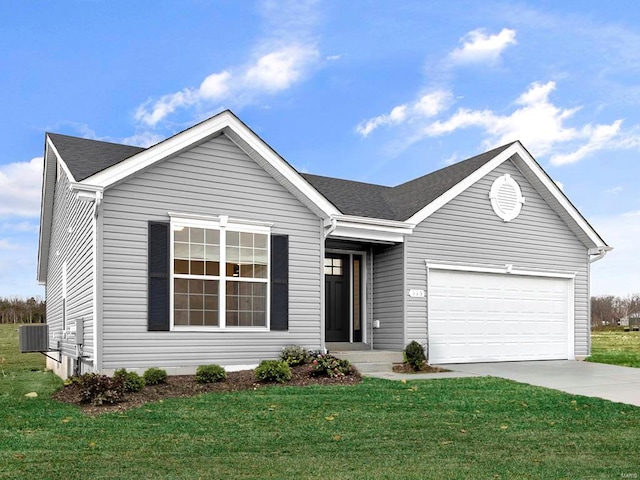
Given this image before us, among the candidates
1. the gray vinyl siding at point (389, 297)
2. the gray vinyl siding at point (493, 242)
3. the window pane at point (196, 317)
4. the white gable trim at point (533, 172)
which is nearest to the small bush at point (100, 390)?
the window pane at point (196, 317)

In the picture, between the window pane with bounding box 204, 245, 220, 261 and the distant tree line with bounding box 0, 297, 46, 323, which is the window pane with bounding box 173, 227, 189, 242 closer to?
the window pane with bounding box 204, 245, 220, 261

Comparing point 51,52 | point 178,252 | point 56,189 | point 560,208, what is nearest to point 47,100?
point 51,52

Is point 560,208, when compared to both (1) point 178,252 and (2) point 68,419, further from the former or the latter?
(2) point 68,419

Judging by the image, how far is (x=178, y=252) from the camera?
11.9 meters

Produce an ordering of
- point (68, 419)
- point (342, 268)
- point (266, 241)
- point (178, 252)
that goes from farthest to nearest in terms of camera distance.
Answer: point (342, 268) → point (266, 241) → point (178, 252) → point (68, 419)

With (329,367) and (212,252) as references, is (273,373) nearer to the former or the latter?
(329,367)

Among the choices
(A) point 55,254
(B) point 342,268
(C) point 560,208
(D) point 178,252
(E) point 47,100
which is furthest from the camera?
(A) point 55,254

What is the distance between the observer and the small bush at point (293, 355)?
1240cm

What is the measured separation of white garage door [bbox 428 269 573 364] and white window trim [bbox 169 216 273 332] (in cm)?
457

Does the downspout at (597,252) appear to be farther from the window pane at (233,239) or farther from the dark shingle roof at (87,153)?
the dark shingle roof at (87,153)

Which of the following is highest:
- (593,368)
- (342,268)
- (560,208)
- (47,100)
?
(47,100)

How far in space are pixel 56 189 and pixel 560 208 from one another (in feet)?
46.4

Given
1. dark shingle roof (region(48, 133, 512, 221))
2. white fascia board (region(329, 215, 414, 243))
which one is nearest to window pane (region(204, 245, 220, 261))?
dark shingle roof (region(48, 133, 512, 221))

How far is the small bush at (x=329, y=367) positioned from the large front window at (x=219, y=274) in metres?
1.52
